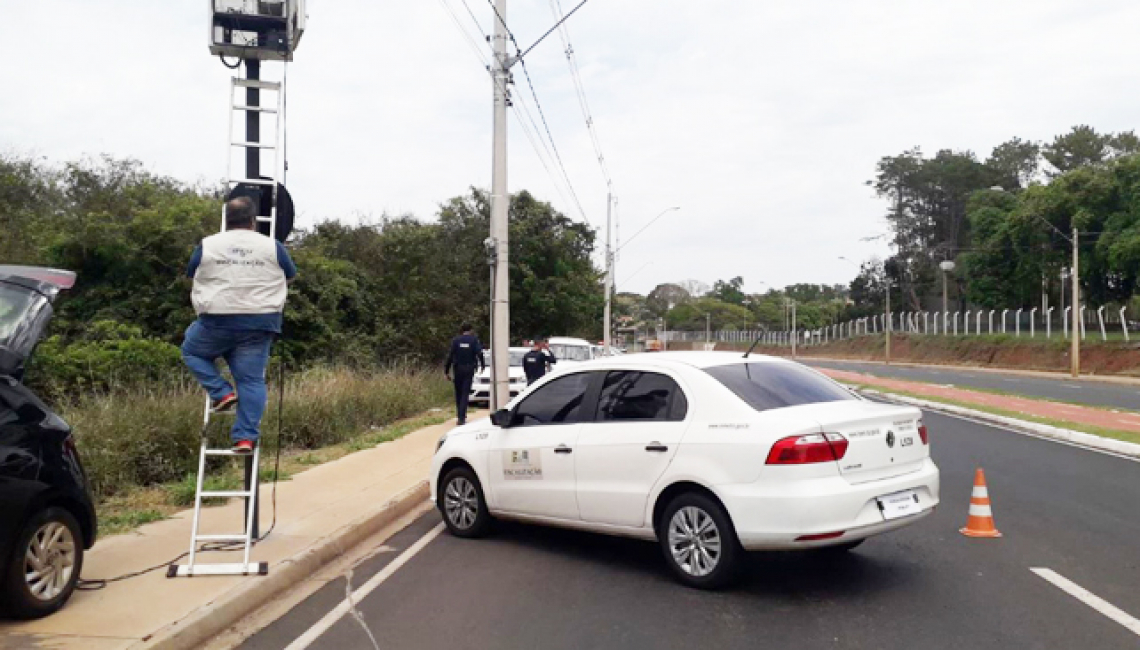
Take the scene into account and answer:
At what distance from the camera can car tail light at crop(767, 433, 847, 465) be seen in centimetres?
611

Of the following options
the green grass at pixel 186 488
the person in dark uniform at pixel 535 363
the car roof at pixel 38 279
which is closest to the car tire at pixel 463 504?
the green grass at pixel 186 488

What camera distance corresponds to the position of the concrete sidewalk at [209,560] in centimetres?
528

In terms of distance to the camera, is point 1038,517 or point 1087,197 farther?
point 1087,197

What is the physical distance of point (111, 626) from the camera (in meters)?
5.36

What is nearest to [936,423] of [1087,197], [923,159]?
[1087,197]

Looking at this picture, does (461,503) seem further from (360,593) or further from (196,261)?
(196,261)

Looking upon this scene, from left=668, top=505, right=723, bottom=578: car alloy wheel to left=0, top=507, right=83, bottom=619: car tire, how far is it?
12.6ft

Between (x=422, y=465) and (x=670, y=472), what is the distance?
6.48 meters

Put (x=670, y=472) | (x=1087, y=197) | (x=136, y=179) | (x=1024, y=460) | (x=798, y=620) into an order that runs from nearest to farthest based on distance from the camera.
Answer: (x=798, y=620) → (x=670, y=472) → (x=1024, y=460) → (x=136, y=179) → (x=1087, y=197)

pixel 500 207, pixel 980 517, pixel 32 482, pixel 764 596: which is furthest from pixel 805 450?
A: pixel 500 207

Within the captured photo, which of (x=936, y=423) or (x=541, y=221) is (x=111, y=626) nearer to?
(x=936, y=423)

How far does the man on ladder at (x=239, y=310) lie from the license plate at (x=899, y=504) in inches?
173

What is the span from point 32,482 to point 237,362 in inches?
66.8

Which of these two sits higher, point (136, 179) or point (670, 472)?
point (136, 179)
